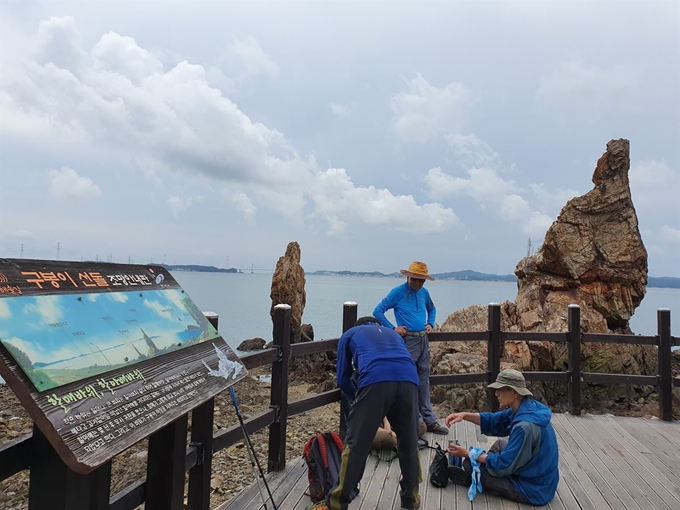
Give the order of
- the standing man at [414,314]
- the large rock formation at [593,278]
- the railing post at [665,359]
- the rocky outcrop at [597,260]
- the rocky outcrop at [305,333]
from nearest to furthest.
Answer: the standing man at [414,314], the railing post at [665,359], the large rock formation at [593,278], the rocky outcrop at [597,260], the rocky outcrop at [305,333]

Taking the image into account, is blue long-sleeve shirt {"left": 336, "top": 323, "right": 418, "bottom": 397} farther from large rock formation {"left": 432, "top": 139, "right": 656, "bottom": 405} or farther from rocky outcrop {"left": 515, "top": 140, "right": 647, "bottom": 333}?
rocky outcrop {"left": 515, "top": 140, "right": 647, "bottom": 333}

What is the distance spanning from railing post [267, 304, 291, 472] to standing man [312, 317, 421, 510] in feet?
2.73

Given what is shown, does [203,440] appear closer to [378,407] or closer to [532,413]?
[378,407]

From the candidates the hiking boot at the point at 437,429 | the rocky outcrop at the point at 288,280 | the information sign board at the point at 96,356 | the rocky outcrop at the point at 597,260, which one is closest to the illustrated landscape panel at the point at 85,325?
the information sign board at the point at 96,356

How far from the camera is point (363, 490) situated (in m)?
3.91

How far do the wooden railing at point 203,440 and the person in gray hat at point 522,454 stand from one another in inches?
→ 67.3

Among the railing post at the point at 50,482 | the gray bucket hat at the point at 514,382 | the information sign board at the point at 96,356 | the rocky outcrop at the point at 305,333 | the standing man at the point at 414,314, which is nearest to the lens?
the information sign board at the point at 96,356

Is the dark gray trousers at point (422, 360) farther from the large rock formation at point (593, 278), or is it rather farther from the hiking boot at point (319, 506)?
the large rock formation at point (593, 278)

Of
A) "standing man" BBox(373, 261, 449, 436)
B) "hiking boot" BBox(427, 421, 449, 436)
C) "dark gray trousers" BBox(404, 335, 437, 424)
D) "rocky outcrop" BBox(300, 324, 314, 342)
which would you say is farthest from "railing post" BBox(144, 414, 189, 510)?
"rocky outcrop" BBox(300, 324, 314, 342)

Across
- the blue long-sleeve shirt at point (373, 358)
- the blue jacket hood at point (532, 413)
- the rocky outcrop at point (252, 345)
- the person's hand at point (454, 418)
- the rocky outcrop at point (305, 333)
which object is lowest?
the rocky outcrop at point (252, 345)

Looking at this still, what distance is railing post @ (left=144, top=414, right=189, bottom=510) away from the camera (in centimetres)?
280

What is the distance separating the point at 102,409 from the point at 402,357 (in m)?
2.26

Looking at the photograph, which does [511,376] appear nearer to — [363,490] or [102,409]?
[363,490]

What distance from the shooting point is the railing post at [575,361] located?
21.9ft
